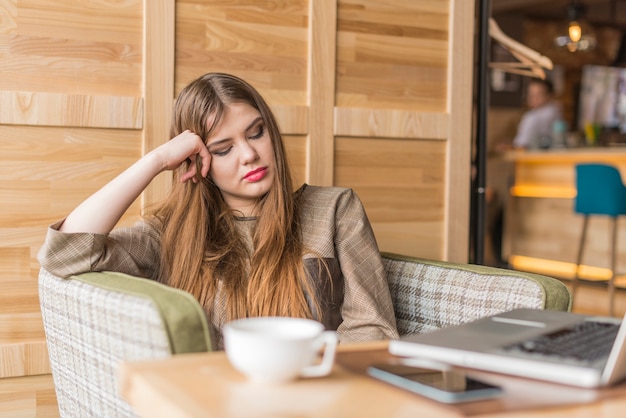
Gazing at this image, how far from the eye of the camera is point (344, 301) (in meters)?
1.80

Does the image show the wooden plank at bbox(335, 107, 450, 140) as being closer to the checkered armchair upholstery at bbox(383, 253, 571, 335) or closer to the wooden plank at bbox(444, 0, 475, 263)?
the wooden plank at bbox(444, 0, 475, 263)

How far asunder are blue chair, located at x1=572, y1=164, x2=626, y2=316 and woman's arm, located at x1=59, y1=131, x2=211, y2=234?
3.62 metres

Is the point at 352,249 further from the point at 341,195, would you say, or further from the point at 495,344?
the point at 495,344

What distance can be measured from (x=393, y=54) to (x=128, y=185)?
3.59ft

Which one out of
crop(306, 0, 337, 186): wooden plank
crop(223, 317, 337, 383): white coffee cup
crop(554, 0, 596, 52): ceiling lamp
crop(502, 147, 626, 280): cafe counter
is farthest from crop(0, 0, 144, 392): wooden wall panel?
crop(554, 0, 596, 52): ceiling lamp

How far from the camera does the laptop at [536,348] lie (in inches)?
36.3

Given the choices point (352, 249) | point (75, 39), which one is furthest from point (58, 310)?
point (75, 39)

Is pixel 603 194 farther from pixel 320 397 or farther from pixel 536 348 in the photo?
pixel 320 397

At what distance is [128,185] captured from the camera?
1716 mm

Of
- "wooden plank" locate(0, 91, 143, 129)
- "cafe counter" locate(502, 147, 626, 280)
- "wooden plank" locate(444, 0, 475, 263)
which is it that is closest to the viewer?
"wooden plank" locate(0, 91, 143, 129)

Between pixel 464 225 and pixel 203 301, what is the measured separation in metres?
1.16

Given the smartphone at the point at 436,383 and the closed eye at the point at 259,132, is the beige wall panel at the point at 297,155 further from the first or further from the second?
the smartphone at the point at 436,383

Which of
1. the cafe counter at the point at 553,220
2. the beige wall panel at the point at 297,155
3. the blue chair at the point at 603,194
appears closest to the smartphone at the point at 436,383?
the beige wall panel at the point at 297,155

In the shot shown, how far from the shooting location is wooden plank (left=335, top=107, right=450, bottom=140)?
2377mm
